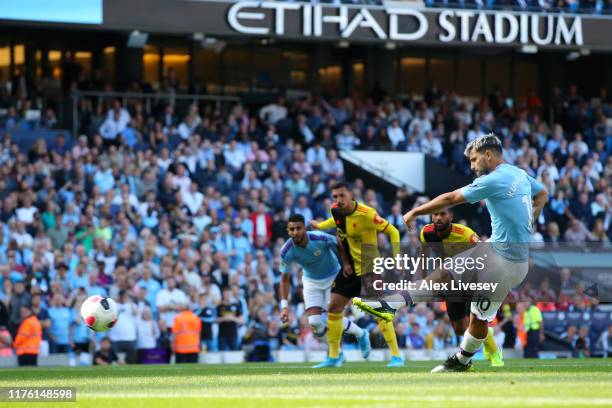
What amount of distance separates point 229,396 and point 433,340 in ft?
46.1

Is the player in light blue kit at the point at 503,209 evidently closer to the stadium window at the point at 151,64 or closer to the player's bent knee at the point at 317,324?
the player's bent knee at the point at 317,324

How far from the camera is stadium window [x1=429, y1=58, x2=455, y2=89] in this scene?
3712cm

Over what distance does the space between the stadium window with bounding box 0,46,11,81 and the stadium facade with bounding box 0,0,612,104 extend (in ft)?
0.10

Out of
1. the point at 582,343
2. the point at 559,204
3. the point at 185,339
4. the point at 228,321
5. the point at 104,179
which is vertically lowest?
the point at 582,343

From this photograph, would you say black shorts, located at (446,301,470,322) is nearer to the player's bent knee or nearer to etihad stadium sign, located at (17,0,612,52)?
the player's bent knee

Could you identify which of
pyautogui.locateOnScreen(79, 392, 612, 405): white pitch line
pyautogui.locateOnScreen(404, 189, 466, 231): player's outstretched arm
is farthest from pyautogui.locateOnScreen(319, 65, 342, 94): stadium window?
pyautogui.locateOnScreen(79, 392, 612, 405): white pitch line

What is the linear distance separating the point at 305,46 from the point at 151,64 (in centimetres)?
441

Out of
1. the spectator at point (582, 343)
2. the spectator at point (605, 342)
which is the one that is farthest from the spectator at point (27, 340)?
the spectator at point (605, 342)

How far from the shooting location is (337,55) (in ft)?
118

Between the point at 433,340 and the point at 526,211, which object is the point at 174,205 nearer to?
the point at 433,340

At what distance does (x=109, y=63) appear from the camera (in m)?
32.8

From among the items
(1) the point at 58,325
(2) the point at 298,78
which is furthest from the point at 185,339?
(2) the point at 298,78

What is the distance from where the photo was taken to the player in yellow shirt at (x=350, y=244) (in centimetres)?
1616

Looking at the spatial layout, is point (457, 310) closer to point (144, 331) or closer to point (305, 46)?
point (144, 331)
